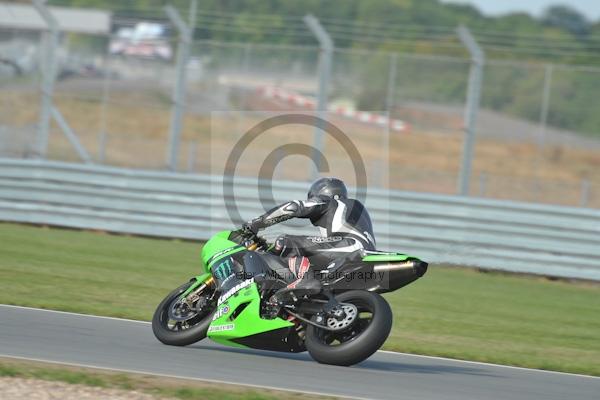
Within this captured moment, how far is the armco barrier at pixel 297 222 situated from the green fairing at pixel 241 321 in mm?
6726

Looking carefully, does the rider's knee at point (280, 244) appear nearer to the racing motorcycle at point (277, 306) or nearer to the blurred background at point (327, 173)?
the racing motorcycle at point (277, 306)

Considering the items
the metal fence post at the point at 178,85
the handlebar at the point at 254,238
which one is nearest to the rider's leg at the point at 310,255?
the handlebar at the point at 254,238

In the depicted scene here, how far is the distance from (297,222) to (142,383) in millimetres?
8319

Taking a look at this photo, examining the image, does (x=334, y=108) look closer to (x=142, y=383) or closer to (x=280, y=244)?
(x=280, y=244)

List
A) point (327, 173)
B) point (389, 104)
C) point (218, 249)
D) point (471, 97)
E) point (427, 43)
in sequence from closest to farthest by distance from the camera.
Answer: point (218, 249), point (471, 97), point (389, 104), point (427, 43), point (327, 173)

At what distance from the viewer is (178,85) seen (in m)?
18.1

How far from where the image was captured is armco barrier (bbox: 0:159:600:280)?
15328mm

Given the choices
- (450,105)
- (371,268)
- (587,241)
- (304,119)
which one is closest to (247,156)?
(304,119)

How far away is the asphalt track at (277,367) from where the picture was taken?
7180 millimetres

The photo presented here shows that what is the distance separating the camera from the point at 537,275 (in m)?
15.5

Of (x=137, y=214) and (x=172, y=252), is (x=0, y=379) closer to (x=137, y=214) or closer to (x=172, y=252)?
(x=172, y=252)

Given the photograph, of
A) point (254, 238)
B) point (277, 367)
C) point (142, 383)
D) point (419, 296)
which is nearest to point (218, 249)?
point (254, 238)

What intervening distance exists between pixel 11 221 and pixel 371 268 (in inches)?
432

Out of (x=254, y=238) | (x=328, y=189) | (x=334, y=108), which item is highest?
(x=328, y=189)
